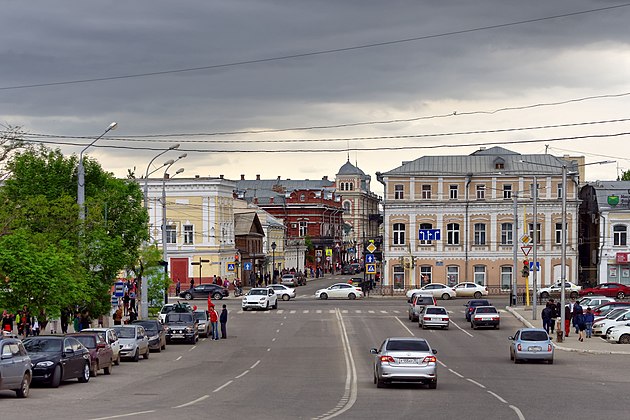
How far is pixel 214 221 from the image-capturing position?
109m

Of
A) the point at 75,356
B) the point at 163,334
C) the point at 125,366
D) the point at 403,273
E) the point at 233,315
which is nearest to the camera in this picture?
the point at 75,356

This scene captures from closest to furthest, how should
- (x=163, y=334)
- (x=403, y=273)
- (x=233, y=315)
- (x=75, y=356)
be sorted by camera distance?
(x=75, y=356) → (x=163, y=334) → (x=233, y=315) → (x=403, y=273)

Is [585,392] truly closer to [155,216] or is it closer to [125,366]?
[125,366]

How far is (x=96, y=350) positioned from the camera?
115 feet

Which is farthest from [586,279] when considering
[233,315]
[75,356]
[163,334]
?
[75,356]

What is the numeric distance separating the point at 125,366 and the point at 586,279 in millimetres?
75029

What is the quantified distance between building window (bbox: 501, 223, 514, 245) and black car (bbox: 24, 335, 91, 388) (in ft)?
243

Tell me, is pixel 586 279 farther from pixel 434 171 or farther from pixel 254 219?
pixel 254 219

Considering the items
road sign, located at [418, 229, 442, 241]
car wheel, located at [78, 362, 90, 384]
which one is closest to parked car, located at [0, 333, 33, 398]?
car wheel, located at [78, 362, 90, 384]

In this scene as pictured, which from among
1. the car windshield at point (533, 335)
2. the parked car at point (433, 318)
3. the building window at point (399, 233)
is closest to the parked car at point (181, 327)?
the parked car at point (433, 318)

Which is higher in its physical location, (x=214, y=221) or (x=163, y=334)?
(x=214, y=221)

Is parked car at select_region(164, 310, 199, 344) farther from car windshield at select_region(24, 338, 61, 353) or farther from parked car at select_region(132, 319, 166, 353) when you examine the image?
car windshield at select_region(24, 338, 61, 353)

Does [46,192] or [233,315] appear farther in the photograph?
[233,315]

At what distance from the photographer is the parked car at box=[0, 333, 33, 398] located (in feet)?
86.2
